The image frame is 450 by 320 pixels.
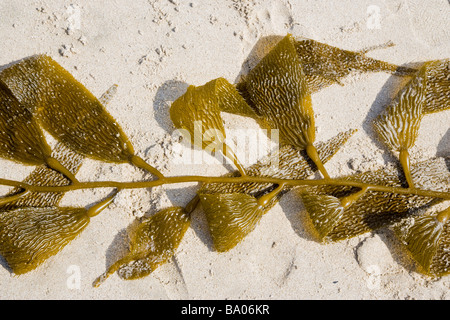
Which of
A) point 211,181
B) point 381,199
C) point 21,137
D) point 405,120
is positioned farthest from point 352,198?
point 21,137

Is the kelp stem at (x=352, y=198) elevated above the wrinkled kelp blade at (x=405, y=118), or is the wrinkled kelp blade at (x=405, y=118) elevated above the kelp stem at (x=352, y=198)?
the wrinkled kelp blade at (x=405, y=118)

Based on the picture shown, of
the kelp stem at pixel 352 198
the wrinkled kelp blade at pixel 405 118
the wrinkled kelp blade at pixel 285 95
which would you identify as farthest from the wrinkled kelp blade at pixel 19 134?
the wrinkled kelp blade at pixel 405 118

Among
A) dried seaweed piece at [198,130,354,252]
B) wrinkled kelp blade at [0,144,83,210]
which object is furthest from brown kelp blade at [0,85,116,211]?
dried seaweed piece at [198,130,354,252]

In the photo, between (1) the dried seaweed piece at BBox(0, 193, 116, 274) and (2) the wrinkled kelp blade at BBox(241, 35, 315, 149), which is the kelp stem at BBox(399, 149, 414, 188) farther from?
(1) the dried seaweed piece at BBox(0, 193, 116, 274)

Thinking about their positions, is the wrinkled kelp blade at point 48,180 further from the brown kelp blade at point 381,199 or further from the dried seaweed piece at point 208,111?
the brown kelp blade at point 381,199

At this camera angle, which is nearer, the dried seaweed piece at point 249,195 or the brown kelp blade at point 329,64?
the dried seaweed piece at point 249,195

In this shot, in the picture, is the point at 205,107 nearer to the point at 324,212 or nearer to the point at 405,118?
the point at 324,212
